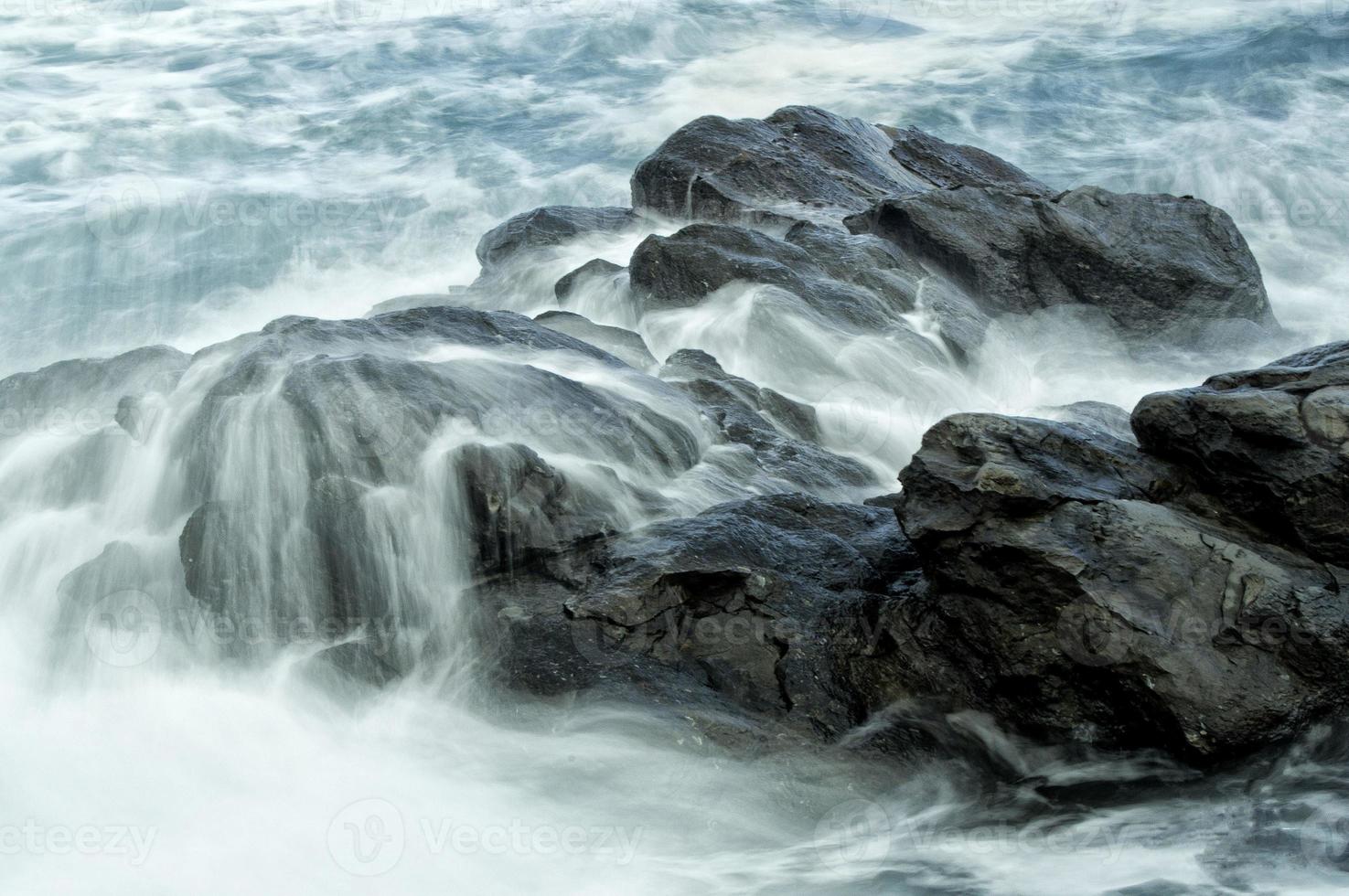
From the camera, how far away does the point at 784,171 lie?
11.8 metres

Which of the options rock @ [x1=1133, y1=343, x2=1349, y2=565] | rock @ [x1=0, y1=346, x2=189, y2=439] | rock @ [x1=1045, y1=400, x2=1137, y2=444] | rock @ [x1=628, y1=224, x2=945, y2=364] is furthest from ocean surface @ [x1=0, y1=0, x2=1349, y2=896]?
rock @ [x1=1133, y1=343, x2=1349, y2=565]

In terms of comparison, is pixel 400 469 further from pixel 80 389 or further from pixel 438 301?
pixel 438 301

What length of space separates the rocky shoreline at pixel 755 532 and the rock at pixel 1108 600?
0.04 feet

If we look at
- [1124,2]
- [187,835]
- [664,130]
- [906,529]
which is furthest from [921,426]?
[1124,2]

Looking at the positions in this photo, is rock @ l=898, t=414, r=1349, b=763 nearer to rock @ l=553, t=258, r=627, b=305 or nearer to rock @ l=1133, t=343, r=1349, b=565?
rock @ l=1133, t=343, r=1349, b=565

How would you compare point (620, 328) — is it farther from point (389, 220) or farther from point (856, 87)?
point (856, 87)

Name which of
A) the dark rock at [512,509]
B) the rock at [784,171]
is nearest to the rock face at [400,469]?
the dark rock at [512,509]

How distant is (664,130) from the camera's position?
1916 centimetres

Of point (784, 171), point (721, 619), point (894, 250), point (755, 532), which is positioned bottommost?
point (721, 619)

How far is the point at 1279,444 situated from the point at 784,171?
275 inches

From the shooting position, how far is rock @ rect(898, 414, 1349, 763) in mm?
5133

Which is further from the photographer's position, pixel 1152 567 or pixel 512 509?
pixel 512 509

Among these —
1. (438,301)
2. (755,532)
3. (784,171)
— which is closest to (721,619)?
(755,532)

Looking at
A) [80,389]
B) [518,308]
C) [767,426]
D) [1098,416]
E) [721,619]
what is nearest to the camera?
[721,619]
